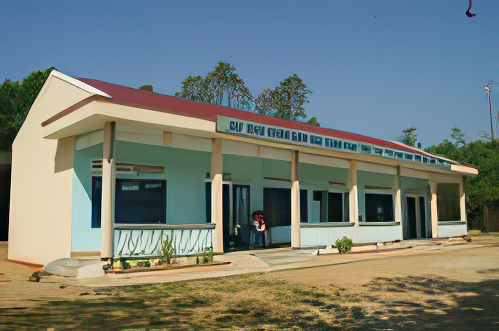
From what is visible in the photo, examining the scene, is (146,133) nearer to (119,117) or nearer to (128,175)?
(119,117)

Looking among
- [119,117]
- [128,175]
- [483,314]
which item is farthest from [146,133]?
[483,314]

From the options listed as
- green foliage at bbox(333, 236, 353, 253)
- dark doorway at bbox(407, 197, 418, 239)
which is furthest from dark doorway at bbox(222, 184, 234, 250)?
dark doorway at bbox(407, 197, 418, 239)

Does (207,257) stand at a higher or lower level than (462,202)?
lower

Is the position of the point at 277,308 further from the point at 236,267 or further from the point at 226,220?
the point at 226,220

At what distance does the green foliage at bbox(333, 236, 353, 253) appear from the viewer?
15484 mm

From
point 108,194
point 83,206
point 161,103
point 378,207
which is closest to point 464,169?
point 378,207

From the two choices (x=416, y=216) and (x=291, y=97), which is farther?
(x=291, y=97)

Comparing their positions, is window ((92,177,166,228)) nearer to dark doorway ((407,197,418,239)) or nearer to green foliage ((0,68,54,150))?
dark doorway ((407,197,418,239))

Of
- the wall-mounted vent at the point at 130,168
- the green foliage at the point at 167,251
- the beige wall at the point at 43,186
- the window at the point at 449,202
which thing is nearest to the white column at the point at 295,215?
the wall-mounted vent at the point at 130,168

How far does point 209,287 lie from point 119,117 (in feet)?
14.8

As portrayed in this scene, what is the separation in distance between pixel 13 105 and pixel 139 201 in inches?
803

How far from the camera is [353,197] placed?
56.9ft

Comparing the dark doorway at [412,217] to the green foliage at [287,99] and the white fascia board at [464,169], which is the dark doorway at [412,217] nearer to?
the white fascia board at [464,169]

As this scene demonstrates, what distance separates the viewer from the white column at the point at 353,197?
17.1m
